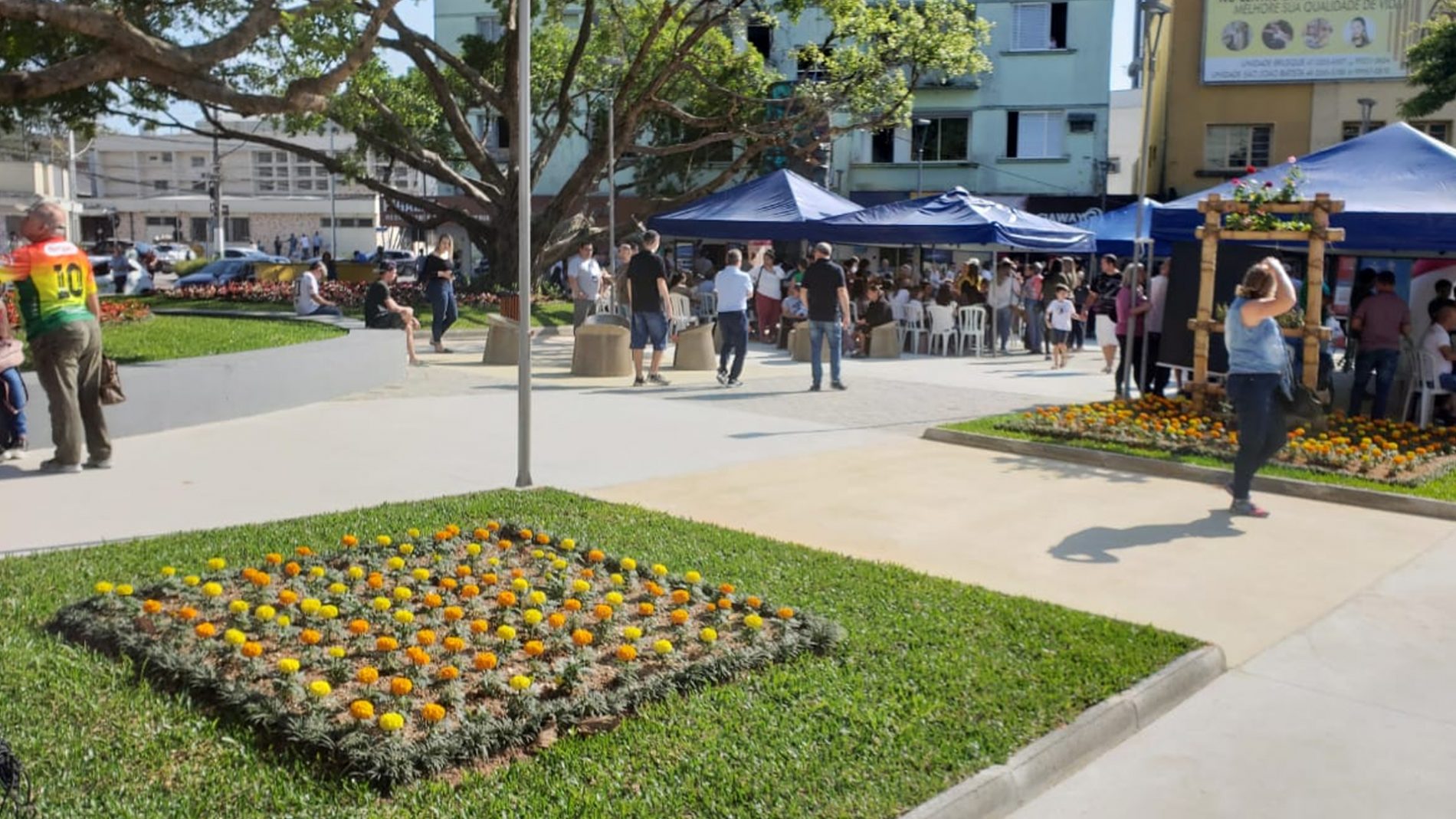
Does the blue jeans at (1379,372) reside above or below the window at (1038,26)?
below

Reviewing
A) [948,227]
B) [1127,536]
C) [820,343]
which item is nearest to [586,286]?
[948,227]

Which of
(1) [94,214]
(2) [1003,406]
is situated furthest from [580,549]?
(1) [94,214]

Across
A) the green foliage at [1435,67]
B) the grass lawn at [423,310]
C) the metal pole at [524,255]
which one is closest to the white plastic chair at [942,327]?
the grass lawn at [423,310]

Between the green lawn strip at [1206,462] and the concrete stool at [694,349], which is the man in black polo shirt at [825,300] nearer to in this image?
the concrete stool at [694,349]

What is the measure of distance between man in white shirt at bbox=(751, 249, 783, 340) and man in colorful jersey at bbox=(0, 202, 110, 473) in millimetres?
13558

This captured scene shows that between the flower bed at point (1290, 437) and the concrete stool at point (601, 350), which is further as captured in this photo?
the concrete stool at point (601, 350)

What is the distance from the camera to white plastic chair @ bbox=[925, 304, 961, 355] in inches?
822

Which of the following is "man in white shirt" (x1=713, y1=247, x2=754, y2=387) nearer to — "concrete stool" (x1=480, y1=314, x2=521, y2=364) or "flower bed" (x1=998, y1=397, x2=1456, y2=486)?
"concrete stool" (x1=480, y1=314, x2=521, y2=364)

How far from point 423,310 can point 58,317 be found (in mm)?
15692

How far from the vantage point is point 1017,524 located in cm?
846

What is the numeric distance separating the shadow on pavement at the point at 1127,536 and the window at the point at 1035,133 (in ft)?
102

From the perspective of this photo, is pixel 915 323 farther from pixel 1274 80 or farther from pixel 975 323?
pixel 1274 80

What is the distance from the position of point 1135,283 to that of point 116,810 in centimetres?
1280

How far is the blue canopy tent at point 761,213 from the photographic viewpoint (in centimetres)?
2111
